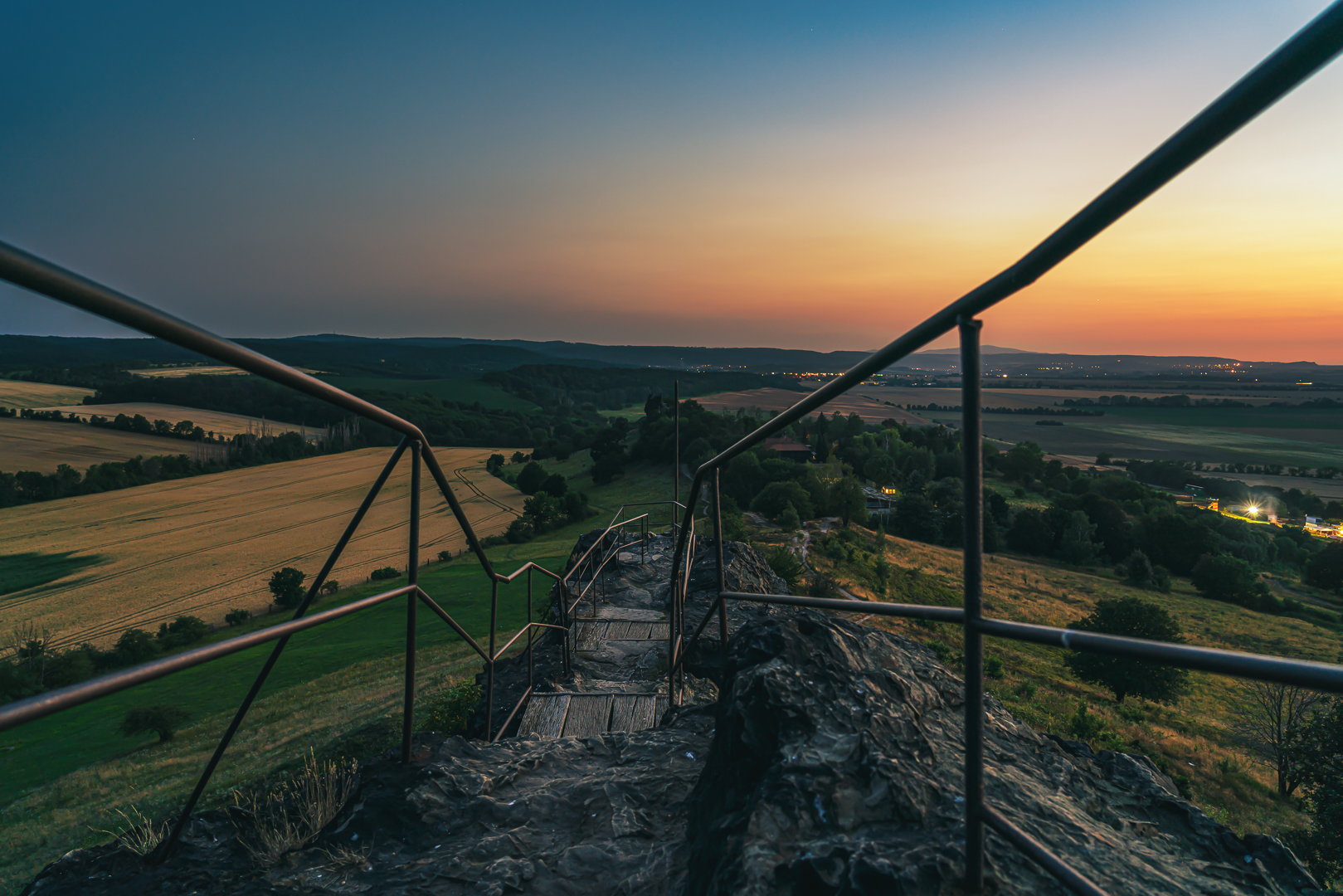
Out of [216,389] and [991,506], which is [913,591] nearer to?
[991,506]

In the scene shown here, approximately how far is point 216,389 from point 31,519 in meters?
17.7

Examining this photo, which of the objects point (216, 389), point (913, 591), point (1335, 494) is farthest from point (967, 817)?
point (1335, 494)

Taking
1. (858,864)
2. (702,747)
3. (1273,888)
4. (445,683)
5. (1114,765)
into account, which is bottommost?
(445,683)

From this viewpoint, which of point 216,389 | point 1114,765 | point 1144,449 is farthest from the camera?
point 1144,449

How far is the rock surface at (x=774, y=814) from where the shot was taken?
1.33 metres

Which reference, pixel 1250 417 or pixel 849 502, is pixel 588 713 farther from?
pixel 1250 417

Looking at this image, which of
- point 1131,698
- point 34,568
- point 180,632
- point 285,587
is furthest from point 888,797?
point 34,568

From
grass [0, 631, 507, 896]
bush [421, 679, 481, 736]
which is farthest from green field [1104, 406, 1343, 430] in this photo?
bush [421, 679, 481, 736]

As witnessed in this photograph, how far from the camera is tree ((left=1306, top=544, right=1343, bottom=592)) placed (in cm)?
4906

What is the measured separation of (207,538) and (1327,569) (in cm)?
9945

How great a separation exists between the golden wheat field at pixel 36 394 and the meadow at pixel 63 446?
5.94 ft

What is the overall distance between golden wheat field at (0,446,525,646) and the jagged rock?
37320mm

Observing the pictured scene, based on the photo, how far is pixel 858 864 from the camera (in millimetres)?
1239

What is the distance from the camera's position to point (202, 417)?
5912cm
